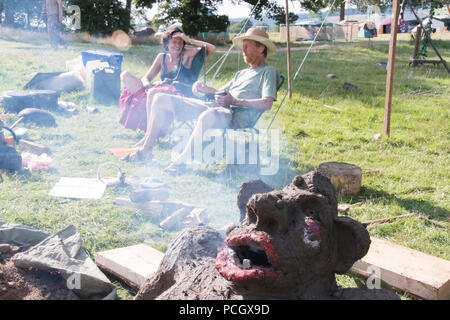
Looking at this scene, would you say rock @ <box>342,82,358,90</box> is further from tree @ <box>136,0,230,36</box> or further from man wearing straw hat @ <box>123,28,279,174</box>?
tree @ <box>136,0,230,36</box>

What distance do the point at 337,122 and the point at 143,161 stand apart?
316cm

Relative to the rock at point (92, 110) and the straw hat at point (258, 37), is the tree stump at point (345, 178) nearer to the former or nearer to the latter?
the straw hat at point (258, 37)

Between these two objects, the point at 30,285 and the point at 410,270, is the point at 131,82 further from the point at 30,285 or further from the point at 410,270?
the point at 410,270

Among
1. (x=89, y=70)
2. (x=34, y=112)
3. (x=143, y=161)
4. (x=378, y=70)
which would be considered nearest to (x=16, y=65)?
(x=89, y=70)

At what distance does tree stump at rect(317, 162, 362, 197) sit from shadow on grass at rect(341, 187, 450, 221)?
0.24ft

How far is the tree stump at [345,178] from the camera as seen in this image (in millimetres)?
3826

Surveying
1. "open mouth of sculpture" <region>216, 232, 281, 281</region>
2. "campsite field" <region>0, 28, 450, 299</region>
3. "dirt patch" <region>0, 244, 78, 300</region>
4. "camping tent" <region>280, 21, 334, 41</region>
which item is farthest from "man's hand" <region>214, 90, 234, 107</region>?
"camping tent" <region>280, 21, 334, 41</region>

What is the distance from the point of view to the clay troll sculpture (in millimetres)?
1448

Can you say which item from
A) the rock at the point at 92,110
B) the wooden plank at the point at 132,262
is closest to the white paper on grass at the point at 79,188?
the wooden plank at the point at 132,262

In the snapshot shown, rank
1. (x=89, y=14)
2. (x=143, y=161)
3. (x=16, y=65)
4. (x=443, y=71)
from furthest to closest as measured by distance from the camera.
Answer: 1. (x=89, y=14)
2. (x=443, y=71)
3. (x=16, y=65)
4. (x=143, y=161)

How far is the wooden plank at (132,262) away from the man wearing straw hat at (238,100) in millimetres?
1754

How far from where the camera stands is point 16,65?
377 inches

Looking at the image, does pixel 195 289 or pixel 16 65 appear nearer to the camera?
pixel 195 289
